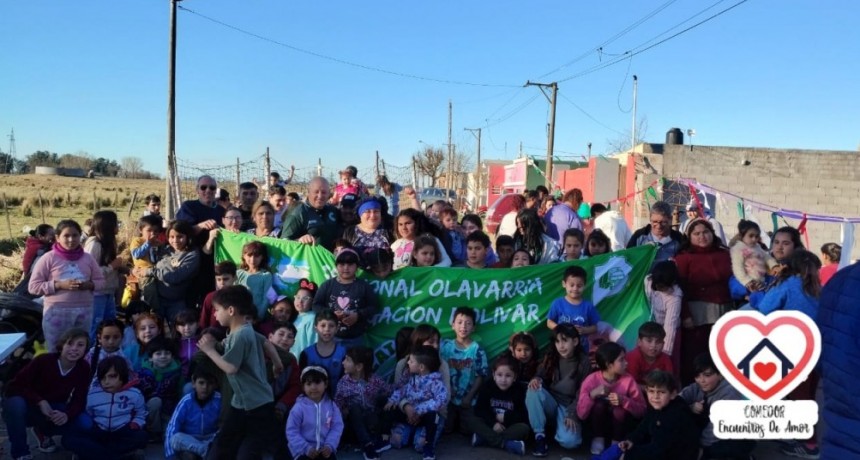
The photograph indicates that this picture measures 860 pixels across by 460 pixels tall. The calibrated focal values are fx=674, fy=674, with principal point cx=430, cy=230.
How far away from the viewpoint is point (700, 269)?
602 cm

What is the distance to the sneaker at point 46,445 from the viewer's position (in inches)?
200

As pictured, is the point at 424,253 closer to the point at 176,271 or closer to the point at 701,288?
the point at 176,271

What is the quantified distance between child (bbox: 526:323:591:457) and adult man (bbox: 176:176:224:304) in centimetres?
348

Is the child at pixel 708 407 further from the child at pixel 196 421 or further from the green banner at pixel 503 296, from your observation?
the child at pixel 196 421

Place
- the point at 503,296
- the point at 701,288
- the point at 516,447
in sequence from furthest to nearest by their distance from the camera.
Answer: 1. the point at 503,296
2. the point at 701,288
3. the point at 516,447

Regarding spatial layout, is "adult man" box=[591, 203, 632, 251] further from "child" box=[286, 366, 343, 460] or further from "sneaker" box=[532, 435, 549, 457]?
"child" box=[286, 366, 343, 460]

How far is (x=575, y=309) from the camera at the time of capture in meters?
5.94

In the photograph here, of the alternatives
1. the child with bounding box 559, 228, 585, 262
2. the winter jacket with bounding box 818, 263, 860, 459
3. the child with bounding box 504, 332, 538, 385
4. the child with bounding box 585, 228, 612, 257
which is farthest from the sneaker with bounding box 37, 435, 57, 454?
the winter jacket with bounding box 818, 263, 860, 459

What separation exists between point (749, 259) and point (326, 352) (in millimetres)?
3921

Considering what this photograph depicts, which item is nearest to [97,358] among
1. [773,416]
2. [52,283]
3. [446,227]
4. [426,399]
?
[52,283]

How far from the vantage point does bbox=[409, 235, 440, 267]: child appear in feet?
21.4

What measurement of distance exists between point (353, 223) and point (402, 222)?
936 millimetres

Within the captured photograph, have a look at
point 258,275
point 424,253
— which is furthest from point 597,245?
point 258,275

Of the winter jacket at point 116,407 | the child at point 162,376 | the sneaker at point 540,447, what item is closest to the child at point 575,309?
the sneaker at point 540,447
